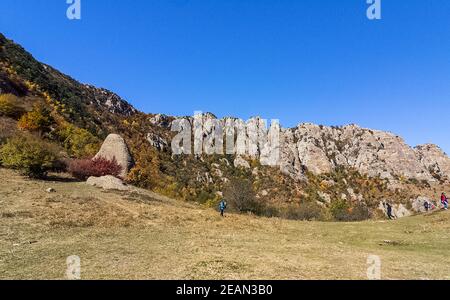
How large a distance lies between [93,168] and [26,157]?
841cm

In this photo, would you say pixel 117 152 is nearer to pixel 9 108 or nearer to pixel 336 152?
pixel 9 108

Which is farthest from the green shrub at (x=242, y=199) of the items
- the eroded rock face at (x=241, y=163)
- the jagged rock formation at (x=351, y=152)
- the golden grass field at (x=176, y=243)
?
the jagged rock formation at (x=351, y=152)

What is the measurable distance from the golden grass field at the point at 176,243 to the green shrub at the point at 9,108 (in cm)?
2078

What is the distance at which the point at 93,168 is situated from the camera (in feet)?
131

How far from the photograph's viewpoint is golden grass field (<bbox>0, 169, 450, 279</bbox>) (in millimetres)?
12508

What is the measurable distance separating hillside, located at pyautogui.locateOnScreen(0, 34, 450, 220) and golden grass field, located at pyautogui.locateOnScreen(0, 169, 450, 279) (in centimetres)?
2022

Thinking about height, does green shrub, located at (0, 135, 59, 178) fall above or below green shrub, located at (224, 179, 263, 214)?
above

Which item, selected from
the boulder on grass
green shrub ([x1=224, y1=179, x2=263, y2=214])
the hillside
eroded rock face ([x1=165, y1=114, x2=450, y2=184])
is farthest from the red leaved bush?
eroded rock face ([x1=165, y1=114, x2=450, y2=184])

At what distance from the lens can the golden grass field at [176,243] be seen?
A: 12.5 metres

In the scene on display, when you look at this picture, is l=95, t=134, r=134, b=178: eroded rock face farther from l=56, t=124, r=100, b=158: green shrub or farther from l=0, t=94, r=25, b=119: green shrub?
l=0, t=94, r=25, b=119: green shrub

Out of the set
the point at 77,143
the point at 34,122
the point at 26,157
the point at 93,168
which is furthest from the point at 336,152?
the point at 26,157

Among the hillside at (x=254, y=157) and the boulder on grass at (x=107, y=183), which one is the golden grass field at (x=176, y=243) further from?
the hillside at (x=254, y=157)

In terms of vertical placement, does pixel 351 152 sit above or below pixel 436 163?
above

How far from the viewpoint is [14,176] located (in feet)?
103
